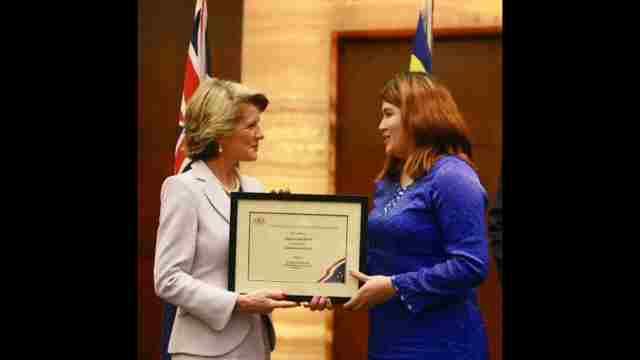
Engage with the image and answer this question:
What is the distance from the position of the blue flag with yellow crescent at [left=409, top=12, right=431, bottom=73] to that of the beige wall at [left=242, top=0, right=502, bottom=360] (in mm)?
784

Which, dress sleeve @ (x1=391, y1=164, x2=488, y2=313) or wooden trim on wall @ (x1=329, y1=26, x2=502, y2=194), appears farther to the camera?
wooden trim on wall @ (x1=329, y1=26, x2=502, y2=194)

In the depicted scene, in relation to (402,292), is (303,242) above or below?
above

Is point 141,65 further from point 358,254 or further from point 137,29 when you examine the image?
point 358,254

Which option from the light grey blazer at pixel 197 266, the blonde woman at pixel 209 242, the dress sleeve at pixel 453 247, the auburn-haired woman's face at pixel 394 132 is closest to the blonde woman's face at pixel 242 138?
the blonde woman at pixel 209 242

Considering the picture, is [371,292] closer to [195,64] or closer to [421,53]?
[421,53]

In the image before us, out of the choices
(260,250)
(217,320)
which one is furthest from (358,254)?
(217,320)

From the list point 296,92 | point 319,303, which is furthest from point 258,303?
point 296,92

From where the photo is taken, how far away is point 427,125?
9.48 feet

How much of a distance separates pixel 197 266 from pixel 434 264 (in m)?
0.75

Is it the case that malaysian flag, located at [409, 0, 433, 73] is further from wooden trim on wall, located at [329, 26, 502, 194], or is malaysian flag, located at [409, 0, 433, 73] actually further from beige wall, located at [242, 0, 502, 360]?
beige wall, located at [242, 0, 502, 360]

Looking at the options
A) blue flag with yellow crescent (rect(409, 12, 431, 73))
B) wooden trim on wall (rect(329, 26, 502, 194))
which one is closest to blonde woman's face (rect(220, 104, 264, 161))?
blue flag with yellow crescent (rect(409, 12, 431, 73))

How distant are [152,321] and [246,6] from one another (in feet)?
5.18

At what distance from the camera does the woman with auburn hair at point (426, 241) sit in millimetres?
2775

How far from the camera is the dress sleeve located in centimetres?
276
